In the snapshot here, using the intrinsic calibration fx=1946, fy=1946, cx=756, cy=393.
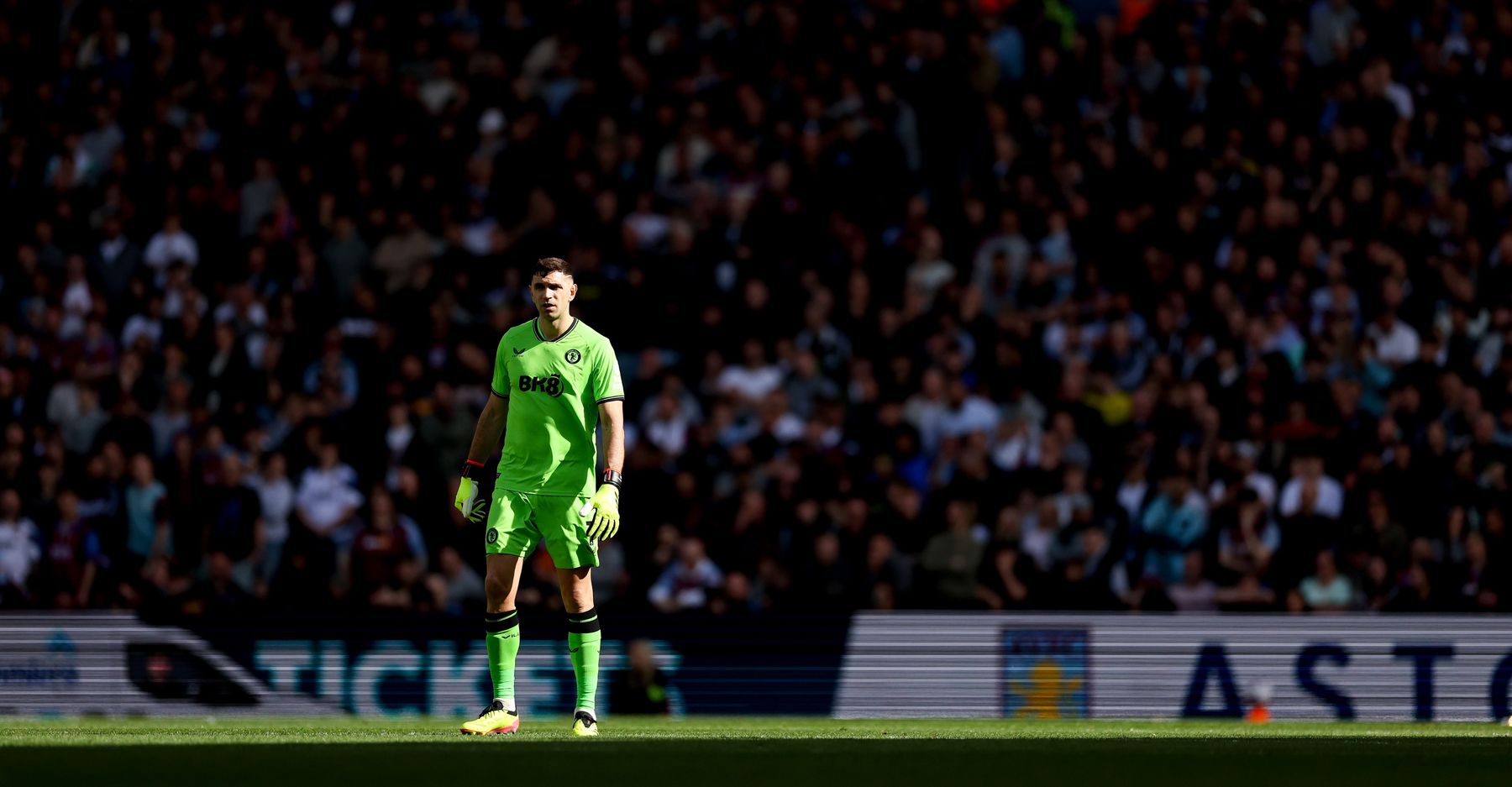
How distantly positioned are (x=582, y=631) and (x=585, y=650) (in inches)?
3.9

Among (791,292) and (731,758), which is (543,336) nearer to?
(731,758)

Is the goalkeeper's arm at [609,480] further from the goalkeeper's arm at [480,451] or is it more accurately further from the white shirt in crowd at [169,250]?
the white shirt in crowd at [169,250]

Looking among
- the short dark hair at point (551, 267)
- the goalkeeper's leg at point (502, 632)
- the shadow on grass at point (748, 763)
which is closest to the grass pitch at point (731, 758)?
the shadow on grass at point (748, 763)

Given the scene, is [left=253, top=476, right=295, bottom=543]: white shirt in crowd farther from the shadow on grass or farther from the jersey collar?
the shadow on grass

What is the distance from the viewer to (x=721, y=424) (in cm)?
1625

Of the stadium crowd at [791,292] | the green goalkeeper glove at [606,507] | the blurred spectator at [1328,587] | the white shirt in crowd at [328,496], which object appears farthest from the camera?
the white shirt in crowd at [328,496]

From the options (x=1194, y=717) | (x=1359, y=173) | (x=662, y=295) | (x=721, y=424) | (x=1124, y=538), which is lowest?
(x=1194, y=717)

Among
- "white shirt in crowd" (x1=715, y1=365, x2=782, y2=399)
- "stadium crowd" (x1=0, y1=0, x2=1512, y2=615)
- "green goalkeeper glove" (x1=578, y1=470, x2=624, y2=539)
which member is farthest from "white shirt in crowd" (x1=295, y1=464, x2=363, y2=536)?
"green goalkeeper glove" (x1=578, y1=470, x2=624, y2=539)

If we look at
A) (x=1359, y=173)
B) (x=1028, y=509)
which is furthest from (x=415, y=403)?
(x=1359, y=173)

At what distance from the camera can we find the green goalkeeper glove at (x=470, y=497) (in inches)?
387

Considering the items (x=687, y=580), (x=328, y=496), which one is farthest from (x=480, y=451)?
(x=328, y=496)

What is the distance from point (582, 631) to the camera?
9922mm

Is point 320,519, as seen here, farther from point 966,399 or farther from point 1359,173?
point 1359,173

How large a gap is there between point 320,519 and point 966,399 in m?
5.42
